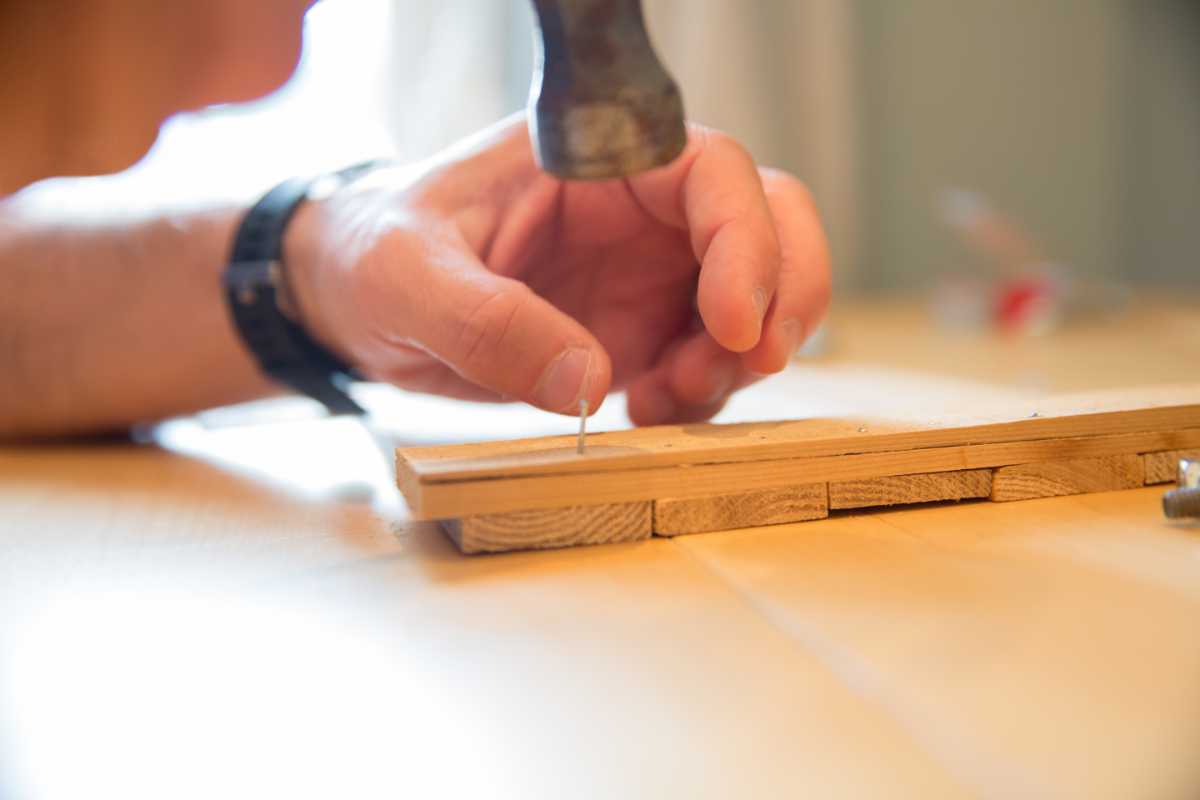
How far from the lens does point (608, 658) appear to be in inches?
25.6

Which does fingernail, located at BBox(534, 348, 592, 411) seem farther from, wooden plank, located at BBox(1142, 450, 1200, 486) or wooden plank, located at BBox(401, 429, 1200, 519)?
wooden plank, located at BBox(1142, 450, 1200, 486)

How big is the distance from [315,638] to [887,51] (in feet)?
9.27

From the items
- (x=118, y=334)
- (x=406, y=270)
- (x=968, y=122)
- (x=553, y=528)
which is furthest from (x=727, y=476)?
(x=968, y=122)

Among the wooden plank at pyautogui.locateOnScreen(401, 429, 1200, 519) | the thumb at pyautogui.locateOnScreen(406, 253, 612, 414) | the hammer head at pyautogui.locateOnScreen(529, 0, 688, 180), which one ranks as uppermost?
the hammer head at pyautogui.locateOnScreen(529, 0, 688, 180)

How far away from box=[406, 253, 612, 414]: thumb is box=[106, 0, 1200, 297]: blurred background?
66.4 inches

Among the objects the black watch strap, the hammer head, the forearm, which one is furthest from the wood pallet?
the forearm

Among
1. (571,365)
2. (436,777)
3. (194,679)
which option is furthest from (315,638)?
(571,365)

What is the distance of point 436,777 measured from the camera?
52 cm

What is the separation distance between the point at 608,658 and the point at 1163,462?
0.59 metres

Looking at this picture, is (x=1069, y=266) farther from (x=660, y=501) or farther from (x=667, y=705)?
(x=667, y=705)

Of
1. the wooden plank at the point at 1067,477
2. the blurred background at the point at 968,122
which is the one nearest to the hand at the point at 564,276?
the wooden plank at the point at 1067,477

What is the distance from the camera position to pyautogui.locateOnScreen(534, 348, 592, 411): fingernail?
93 centimetres

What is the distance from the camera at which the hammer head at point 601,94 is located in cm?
81

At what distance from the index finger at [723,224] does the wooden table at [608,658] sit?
0.66ft
